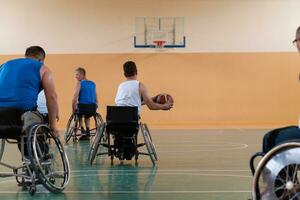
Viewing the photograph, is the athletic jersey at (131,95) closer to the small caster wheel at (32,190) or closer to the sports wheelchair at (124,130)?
the sports wheelchair at (124,130)

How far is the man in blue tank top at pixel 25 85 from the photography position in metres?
4.03

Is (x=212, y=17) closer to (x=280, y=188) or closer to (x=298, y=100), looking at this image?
(x=298, y=100)

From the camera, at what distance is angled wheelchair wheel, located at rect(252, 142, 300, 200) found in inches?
108

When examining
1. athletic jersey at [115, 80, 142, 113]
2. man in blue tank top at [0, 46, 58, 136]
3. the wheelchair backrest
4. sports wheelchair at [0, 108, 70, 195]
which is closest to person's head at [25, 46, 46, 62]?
man in blue tank top at [0, 46, 58, 136]

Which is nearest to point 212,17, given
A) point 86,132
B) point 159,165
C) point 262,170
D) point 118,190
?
point 86,132

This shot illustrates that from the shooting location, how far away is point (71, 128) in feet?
29.4

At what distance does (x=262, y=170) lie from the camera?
285 centimetres

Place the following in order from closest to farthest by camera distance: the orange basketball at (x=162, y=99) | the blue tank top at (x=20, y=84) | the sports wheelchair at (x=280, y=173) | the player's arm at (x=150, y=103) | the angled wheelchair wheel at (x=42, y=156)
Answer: the sports wheelchair at (x=280, y=173)
the angled wheelchair wheel at (x=42, y=156)
the blue tank top at (x=20, y=84)
the player's arm at (x=150, y=103)
the orange basketball at (x=162, y=99)

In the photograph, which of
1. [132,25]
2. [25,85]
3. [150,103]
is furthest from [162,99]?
[132,25]

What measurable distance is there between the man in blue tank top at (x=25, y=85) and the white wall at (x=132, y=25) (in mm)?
9560

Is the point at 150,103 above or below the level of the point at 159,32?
below

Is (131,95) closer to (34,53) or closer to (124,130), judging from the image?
(124,130)

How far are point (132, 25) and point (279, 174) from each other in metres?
11.2

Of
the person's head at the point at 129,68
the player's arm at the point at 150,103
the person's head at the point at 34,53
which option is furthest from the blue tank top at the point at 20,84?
the person's head at the point at 129,68
